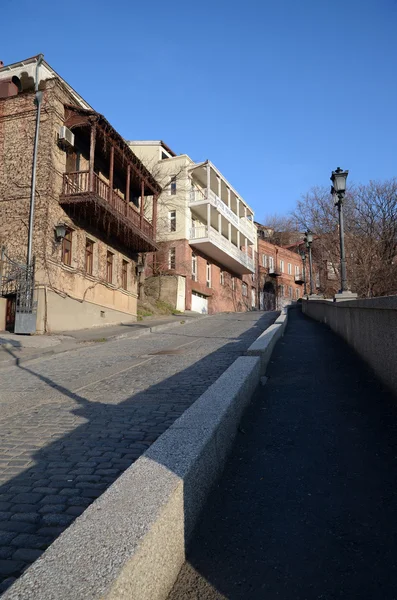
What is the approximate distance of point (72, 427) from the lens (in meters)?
4.61

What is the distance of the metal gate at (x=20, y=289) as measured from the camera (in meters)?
14.6

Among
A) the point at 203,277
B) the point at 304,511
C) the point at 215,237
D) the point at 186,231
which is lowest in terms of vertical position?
the point at 304,511

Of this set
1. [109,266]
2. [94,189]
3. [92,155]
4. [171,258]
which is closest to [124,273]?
[109,266]

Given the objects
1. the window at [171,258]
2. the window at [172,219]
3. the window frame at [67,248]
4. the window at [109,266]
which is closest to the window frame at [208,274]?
the window at [171,258]

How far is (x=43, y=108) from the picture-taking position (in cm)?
1680

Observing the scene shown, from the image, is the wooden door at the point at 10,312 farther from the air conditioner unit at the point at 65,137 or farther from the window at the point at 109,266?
the air conditioner unit at the point at 65,137

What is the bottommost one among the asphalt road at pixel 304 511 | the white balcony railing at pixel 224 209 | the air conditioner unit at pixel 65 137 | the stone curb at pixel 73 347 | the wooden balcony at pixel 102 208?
the asphalt road at pixel 304 511

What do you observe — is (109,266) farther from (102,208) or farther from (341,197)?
(341,197)

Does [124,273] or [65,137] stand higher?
[65,137]

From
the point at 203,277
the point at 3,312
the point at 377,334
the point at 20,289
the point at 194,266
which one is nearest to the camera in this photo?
the point at 377,334

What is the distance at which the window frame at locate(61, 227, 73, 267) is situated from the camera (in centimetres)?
1689

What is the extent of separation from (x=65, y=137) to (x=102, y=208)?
10.3 feet

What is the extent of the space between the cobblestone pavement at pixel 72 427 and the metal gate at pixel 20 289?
509cm

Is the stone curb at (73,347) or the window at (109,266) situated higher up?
the window at (109,266)
